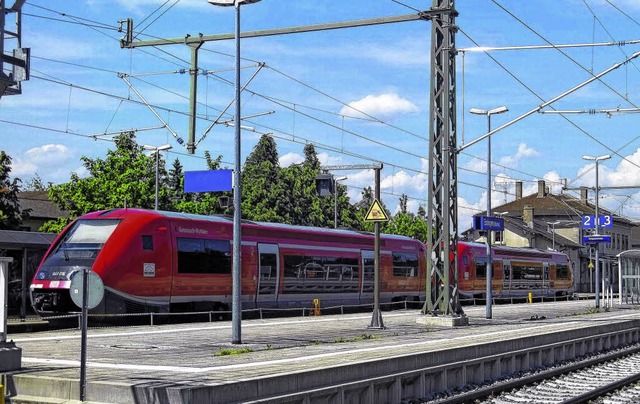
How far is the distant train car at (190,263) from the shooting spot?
25750mm

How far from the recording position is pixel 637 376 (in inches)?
747

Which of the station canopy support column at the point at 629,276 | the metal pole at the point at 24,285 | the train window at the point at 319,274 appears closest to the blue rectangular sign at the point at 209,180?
the metal pole at the point at 24,285

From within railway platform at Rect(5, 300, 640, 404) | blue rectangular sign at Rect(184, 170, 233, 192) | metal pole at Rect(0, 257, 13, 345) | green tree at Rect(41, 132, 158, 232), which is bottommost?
railway platform at Rect(5, 300, 640, 404)

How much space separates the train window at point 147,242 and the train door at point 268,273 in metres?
5.36

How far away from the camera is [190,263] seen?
28094 mm

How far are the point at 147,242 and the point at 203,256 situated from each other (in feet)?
8.72

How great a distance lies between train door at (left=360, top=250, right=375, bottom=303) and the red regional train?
39 mm

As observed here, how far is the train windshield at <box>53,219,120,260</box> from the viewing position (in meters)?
26.1

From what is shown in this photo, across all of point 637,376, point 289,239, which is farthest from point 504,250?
point 637,376

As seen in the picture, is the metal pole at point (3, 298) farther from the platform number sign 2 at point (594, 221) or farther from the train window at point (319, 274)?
the platform number sign 2 at point (594, 221)

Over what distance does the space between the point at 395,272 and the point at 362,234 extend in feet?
10.8

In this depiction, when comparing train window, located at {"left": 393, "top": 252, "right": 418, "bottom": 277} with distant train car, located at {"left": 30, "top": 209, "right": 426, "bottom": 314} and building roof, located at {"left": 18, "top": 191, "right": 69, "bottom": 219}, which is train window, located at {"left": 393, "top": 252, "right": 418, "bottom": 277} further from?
building roof, located at {"left": 18, "top": 191, "right": 69, "bottom": 219}

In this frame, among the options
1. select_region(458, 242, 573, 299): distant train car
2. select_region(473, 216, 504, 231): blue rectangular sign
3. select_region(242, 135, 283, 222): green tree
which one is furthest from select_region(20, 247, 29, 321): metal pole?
select_region(242, 135, 283, 222): green tree

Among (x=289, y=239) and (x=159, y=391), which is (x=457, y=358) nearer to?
(x=159, y=391)
